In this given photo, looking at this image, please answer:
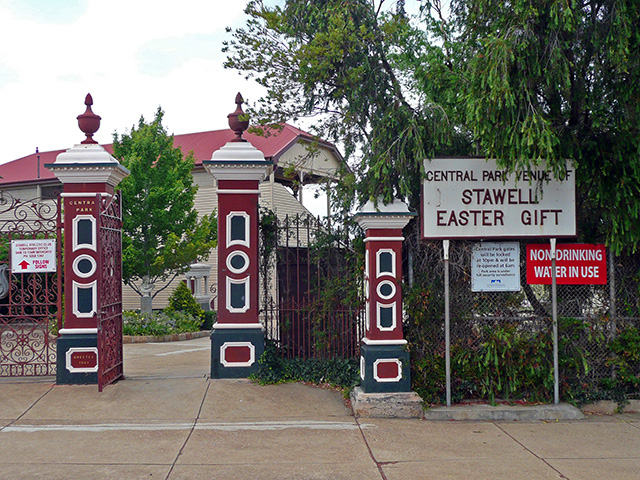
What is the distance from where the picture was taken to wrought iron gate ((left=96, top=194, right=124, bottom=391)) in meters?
8.43

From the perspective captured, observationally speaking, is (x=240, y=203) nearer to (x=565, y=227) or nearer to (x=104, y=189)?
(x=104, y=189)

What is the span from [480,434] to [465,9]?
584 centimetres

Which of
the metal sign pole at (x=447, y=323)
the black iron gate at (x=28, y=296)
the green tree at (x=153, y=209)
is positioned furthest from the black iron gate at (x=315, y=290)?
the green tree at (x=153, y=209)

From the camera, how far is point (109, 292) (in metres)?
8.94

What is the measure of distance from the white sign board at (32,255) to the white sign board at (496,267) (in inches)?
223

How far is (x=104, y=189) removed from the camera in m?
8.88

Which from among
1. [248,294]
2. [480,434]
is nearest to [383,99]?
[248,294]

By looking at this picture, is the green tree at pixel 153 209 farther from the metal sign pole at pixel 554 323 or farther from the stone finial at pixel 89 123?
the metal sign pole at pixel 554 323

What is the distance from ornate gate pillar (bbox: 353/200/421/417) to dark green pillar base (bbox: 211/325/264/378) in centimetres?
157

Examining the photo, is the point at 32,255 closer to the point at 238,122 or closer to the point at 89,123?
the point at 89,123

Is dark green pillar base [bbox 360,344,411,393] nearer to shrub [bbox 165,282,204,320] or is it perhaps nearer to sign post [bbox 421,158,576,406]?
sign post [bbox 421,158,576,406]

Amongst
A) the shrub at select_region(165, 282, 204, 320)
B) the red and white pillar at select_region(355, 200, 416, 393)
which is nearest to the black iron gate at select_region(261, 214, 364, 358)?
the red and white pillar at select_region(355, 200, 416, 393)

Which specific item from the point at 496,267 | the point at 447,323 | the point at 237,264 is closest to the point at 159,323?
the point at 237,264

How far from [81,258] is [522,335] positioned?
19.4ft
